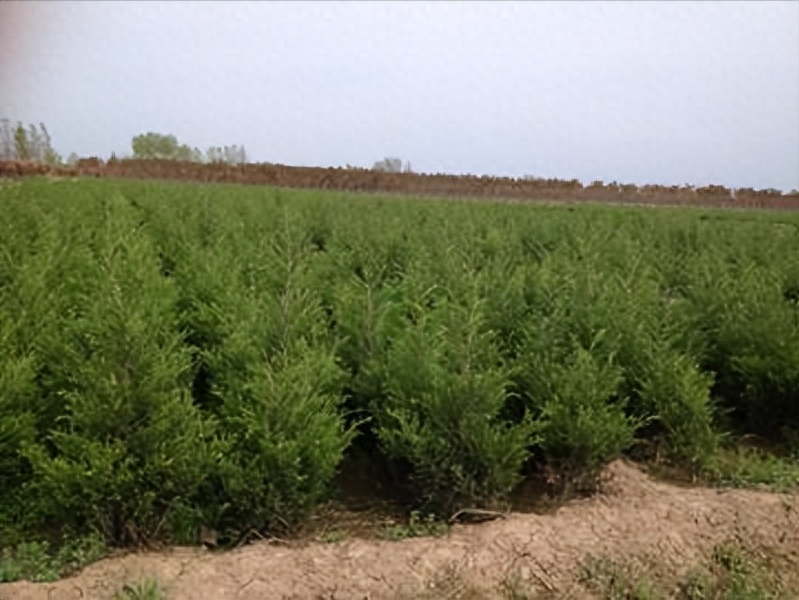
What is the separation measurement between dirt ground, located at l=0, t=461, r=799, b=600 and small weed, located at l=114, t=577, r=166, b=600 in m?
0.05

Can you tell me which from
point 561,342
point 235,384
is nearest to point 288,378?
point 235,384

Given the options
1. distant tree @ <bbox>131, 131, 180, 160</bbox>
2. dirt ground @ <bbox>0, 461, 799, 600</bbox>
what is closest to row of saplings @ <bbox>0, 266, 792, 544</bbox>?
dirt ground @ <bbox>0, 461, 799, 600</bbox>

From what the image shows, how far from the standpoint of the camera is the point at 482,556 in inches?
142

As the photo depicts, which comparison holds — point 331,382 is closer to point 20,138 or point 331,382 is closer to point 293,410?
point 293,410

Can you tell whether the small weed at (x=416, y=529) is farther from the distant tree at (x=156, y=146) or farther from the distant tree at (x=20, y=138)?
the distant tree at (x=156, y=146)

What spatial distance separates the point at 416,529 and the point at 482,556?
549 mm

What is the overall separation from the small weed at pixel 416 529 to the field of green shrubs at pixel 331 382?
0.58 ft

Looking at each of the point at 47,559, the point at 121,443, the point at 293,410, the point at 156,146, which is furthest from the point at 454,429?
the point at 156,146

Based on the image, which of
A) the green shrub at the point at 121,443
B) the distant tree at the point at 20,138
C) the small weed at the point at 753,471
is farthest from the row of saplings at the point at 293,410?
the distant tree at the point at 20,138

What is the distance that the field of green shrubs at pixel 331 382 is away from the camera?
3.80 metres

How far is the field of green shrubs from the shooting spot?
3.80 meters

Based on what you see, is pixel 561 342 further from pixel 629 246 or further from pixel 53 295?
pixel 629 246

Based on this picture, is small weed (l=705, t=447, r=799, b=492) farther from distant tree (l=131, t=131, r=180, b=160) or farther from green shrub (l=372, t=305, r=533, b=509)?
distant tree (l=131, t=131, r=180, b=160)

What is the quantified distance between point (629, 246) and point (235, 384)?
27.0ft
